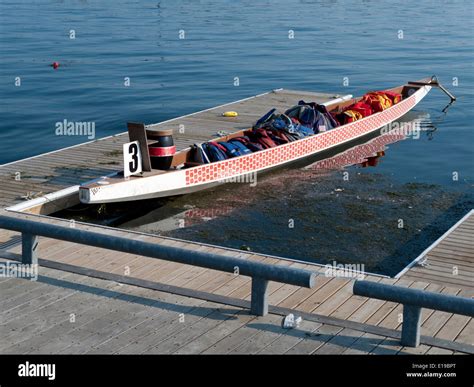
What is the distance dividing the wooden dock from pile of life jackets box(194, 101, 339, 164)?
570 centimetres

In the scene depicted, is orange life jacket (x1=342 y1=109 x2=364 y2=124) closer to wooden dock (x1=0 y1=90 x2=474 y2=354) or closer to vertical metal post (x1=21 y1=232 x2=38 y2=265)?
wooden dock (x1=0 y1=90 x2=474 y2=354)

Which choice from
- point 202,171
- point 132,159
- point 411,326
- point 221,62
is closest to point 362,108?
point 202,171

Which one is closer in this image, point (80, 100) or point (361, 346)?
point (361, 346)

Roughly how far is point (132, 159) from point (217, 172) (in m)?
2.51

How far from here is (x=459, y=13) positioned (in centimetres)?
6506

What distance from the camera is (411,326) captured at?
840 centimetres

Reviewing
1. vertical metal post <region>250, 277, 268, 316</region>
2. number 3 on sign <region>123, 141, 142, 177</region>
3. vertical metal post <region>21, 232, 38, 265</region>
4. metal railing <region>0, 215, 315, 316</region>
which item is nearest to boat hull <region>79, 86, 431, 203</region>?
number 3 on sign <region>123, 141, 142, 177</region>

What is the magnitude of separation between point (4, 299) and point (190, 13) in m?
57.1

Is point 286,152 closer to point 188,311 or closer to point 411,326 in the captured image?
point 188,311

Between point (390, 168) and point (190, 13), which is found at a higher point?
point (190, 13)

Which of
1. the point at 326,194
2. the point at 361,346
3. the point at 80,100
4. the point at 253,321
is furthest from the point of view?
the point at 80,100

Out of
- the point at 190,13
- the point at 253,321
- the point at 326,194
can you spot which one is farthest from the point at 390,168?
the point at 190,13
